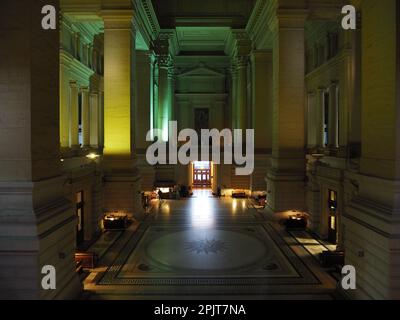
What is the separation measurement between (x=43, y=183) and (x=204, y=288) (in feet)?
19.1

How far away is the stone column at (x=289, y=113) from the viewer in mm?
22359

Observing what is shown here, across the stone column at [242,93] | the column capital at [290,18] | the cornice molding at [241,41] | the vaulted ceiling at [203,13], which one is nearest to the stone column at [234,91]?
the stone column at [242,93]

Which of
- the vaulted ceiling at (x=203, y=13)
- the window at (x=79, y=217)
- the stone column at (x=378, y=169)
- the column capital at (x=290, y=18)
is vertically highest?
the vaulted ceiling at (x=203, y=13)

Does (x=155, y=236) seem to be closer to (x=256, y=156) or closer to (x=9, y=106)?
(x=9, y=106)

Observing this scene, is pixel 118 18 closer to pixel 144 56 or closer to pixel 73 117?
pixel 73 117

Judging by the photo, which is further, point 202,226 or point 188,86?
point 188,86

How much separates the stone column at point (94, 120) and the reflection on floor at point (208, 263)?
13188 millimetres

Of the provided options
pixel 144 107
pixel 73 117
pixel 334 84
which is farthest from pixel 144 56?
pixel 334 84

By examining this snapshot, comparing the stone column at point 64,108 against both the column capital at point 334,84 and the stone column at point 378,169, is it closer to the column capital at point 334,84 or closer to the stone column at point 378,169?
the column capital at point 334,84

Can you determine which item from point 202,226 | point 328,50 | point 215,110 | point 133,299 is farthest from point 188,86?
point 133,299

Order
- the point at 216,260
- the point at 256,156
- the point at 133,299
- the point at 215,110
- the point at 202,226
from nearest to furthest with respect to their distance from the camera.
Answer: the point at 133,299, the point at 216,260, the point at 202,226, the point at 256,156, the point at 215,110

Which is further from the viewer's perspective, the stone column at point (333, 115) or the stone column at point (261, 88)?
the stone column at point (261, 88)

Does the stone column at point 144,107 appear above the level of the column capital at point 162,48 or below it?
below

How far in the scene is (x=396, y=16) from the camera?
934 centimetres
